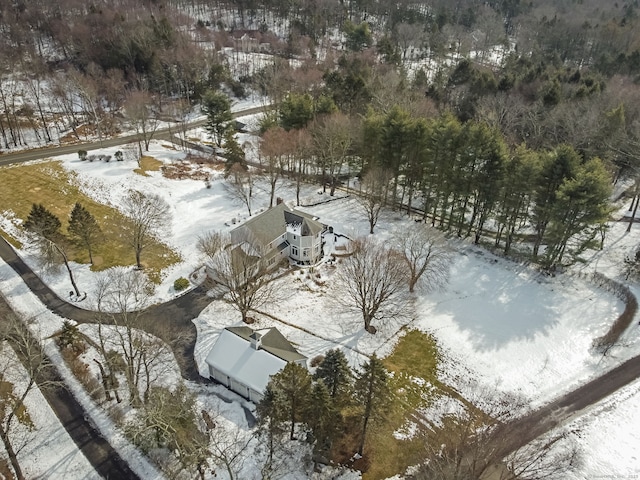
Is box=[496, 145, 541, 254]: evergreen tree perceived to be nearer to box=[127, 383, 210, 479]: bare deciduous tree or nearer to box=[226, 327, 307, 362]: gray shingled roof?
box=[226, 327, 307, 362]: gray shingled roof

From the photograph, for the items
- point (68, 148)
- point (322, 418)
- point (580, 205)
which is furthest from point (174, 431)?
point (68, 148)

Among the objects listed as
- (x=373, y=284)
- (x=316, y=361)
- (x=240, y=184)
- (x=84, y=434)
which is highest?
(x=373, y=284)

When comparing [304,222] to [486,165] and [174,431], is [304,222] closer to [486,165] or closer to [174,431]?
[486,165]

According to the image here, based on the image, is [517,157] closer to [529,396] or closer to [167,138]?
[529,396]

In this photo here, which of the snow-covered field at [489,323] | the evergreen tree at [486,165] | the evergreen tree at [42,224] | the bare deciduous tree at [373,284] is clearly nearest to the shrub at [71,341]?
the snow-covered field at [489,323]

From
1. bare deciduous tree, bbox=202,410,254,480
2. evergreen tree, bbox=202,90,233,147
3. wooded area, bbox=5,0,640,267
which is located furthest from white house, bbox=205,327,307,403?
evergreen tree, bbox=202,90,233,147

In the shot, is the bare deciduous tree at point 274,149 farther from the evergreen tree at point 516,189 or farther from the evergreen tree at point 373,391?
the evergreen tree at point 373,391
